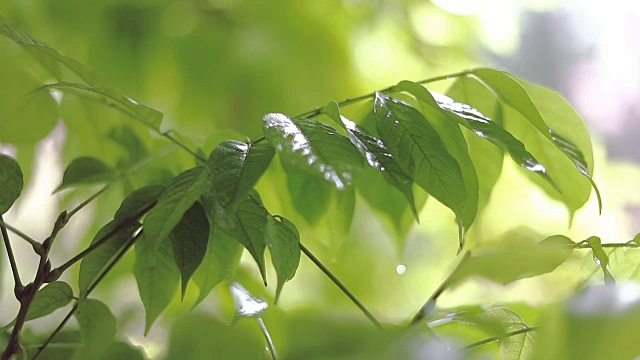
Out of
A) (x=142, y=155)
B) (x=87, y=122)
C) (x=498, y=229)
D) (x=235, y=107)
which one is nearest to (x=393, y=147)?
(x=142, y=155)

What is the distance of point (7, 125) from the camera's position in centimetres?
47

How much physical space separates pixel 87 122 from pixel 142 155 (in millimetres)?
174

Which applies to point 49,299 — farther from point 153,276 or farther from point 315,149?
point 315,149

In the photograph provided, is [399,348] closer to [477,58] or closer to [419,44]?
[419,44]

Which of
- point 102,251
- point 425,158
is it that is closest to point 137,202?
point 102,251

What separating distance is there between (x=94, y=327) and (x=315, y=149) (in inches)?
6.0

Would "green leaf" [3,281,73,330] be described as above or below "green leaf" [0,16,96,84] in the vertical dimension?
below

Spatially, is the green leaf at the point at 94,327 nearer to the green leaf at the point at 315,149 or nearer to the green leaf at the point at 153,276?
the green leaf at the point at 153,276

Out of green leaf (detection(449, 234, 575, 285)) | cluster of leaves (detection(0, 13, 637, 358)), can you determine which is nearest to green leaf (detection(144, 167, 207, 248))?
cluster of leaves (detection(0, 13, 637, 358))

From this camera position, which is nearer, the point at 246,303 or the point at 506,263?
the point at 506,263

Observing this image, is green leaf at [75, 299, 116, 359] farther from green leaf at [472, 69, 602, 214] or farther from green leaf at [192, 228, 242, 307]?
green leaf at [472, 69, 602, 214]

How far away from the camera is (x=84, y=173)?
0.41m

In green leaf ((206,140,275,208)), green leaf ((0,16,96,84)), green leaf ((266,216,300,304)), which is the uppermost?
green leaf ((0,16,96,84))

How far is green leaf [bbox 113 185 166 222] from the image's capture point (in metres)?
0.34
